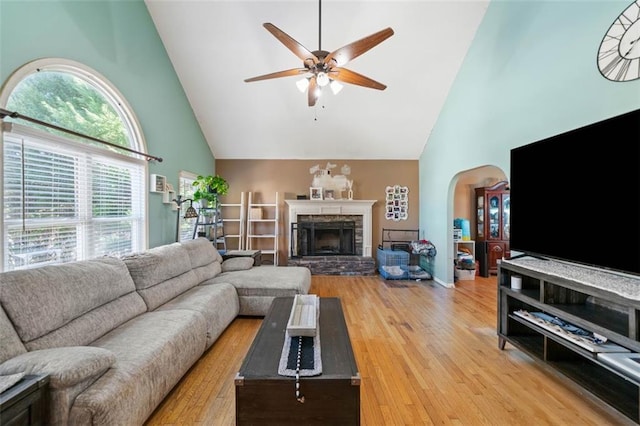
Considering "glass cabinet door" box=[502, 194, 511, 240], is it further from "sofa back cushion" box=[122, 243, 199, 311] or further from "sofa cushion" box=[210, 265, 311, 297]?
"sofa back cushion" box=[122, 243, 199, 311]

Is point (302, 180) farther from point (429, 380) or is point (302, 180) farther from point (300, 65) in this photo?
point (429, 380)

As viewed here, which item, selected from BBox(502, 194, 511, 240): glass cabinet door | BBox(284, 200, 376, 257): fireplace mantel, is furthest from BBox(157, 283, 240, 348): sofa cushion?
BBox(502, 194, 511, 240): glass cabinet door

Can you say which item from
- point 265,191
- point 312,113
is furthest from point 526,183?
point 265,191

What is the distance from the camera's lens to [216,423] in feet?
5.66

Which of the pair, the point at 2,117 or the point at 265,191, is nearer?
the point at 2,117

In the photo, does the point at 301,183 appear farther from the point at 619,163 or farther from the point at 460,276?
the point at 619,163

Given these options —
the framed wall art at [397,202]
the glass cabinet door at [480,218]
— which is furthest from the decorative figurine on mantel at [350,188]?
the glass cabinet door at [480,218]

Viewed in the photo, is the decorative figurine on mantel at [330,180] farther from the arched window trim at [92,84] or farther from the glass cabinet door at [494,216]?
the arched window trim at [92,84]

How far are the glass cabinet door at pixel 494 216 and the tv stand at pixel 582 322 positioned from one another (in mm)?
3270

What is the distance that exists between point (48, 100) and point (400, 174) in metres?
5.73

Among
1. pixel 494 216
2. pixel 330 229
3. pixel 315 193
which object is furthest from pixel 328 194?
pixel 494 216

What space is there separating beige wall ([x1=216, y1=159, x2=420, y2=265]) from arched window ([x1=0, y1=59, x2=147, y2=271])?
2.77m

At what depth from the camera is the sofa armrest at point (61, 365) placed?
1275mm

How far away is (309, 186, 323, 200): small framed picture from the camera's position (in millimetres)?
6152
